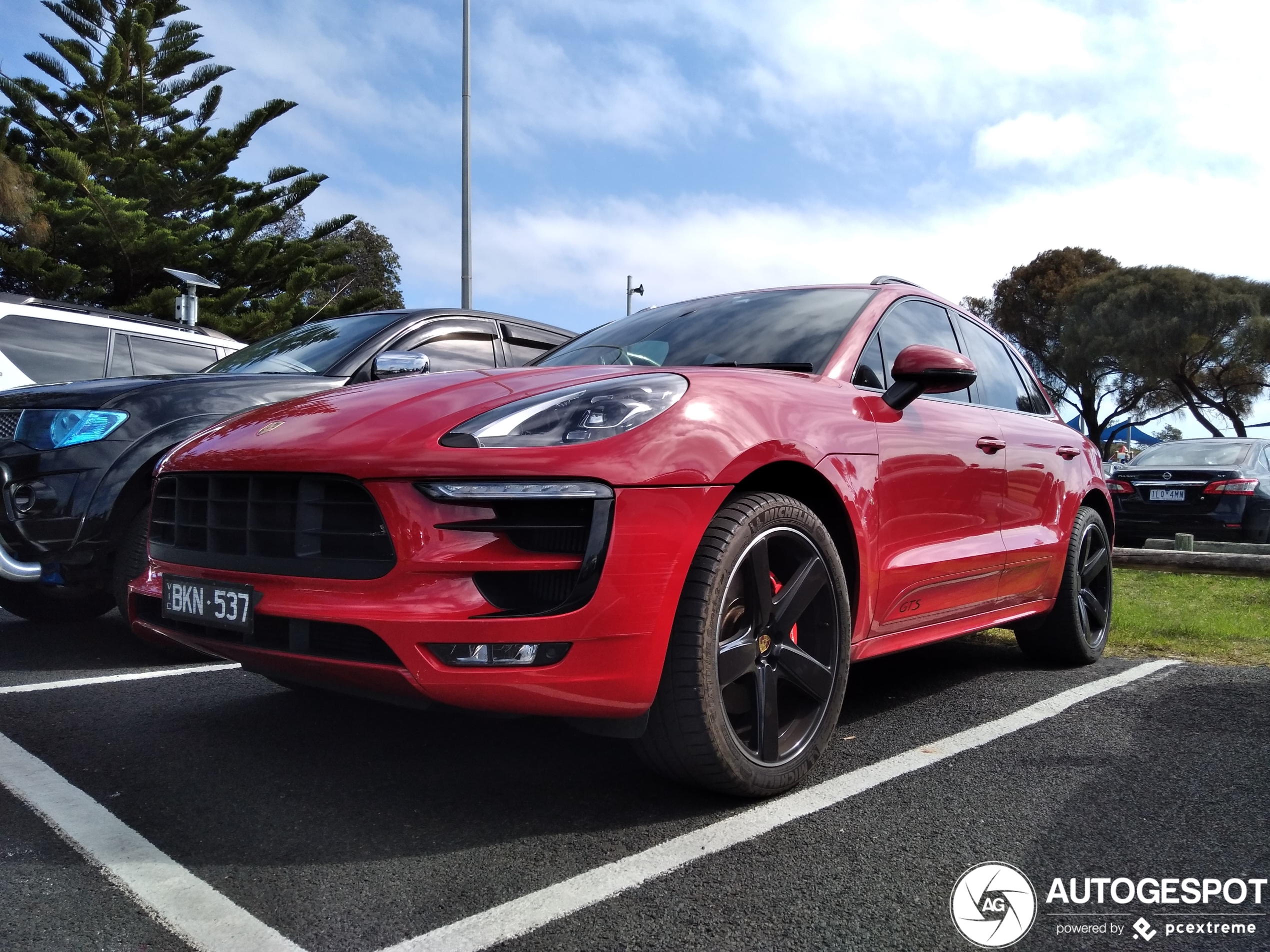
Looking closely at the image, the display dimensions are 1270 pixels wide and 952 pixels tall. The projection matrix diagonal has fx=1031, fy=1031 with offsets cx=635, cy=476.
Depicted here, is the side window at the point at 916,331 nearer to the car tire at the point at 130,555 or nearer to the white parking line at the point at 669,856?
the white parking line at the point at 669,856

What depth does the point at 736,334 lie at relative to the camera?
11.5 feet

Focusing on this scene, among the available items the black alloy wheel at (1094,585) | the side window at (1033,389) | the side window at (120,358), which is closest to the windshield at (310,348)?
the side window at (120,358)

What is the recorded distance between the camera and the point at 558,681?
2285mm

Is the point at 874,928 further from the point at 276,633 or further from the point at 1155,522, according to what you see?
the point at 1155,522

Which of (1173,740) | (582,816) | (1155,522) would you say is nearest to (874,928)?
(582,816)

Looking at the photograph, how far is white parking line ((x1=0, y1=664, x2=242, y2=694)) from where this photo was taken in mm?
3646

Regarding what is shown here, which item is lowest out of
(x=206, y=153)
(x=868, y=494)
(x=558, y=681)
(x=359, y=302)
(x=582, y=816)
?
(x=582, y=816)

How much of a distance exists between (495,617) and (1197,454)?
Result: 33.8 feet

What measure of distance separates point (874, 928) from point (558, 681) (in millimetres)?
811

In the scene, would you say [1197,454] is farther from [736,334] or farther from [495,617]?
[495,617]

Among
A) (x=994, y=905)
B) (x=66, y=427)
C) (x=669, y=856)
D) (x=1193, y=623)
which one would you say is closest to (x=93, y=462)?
(x=66, y=427)

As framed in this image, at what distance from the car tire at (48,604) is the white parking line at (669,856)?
11.0ft

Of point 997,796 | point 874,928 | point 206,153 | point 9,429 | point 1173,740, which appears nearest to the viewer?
point 874,928

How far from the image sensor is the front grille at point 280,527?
2.37m
